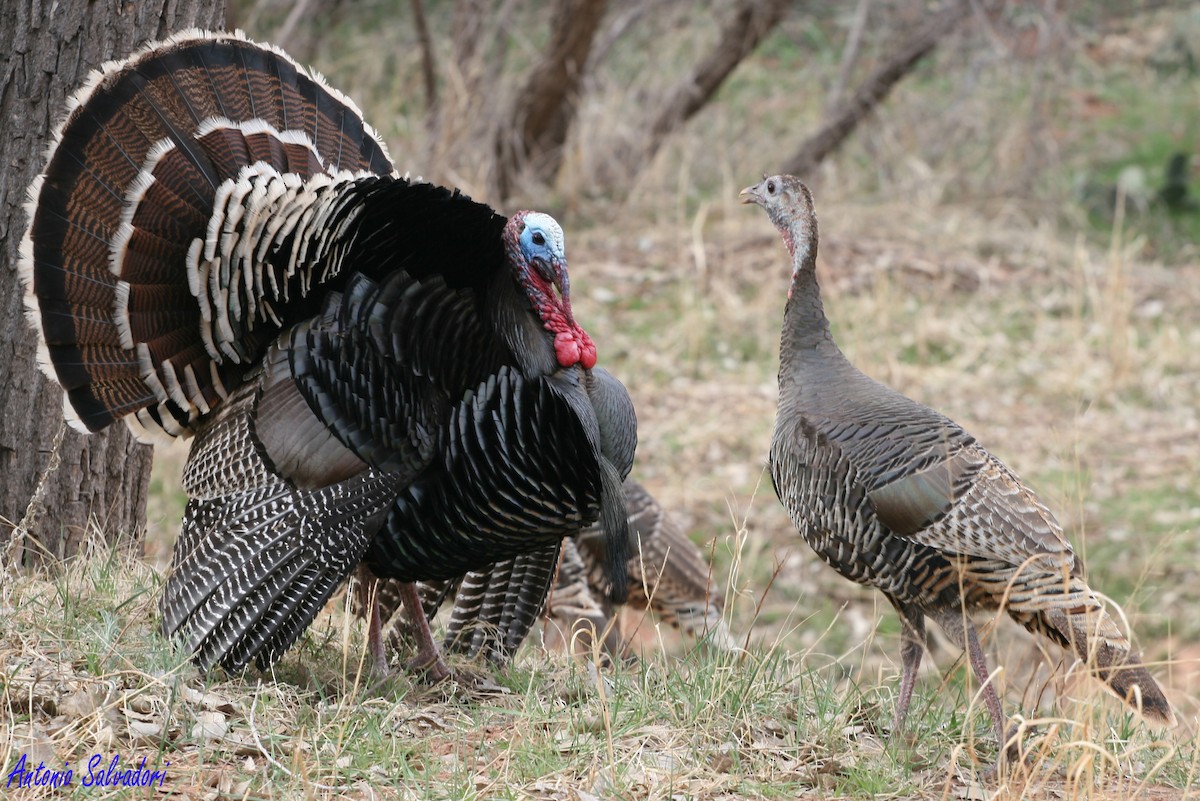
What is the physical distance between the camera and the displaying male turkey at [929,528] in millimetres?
3811

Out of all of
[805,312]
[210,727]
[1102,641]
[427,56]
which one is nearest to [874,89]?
[427,56]

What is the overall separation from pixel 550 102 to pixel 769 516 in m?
4.70

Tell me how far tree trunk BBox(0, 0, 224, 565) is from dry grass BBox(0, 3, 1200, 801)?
1.06ft

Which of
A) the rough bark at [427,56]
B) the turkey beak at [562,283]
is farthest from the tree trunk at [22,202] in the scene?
the rough bark at [427,56]

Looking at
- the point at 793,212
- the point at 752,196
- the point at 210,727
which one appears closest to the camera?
the point at 210,727

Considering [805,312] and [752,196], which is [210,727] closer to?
[805,312]

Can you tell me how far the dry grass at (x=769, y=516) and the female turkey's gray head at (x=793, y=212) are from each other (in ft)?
2.87

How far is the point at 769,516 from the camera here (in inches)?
322

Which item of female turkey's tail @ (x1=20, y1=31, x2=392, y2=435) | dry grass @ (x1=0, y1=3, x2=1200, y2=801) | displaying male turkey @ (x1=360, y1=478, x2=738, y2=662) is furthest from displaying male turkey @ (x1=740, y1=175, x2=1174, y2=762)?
female turkey's tail @ (x1=20, y1=31, x2=392, y2=435)

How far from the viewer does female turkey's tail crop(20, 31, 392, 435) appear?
3801 mm

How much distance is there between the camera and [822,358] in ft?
14.6

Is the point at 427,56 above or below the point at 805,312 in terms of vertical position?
above

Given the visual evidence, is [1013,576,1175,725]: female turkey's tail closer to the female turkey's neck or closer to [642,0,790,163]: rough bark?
the female turkey's neck

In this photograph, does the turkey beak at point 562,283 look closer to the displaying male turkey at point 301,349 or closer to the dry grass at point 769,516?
the displaying male turkey at point 301,349
